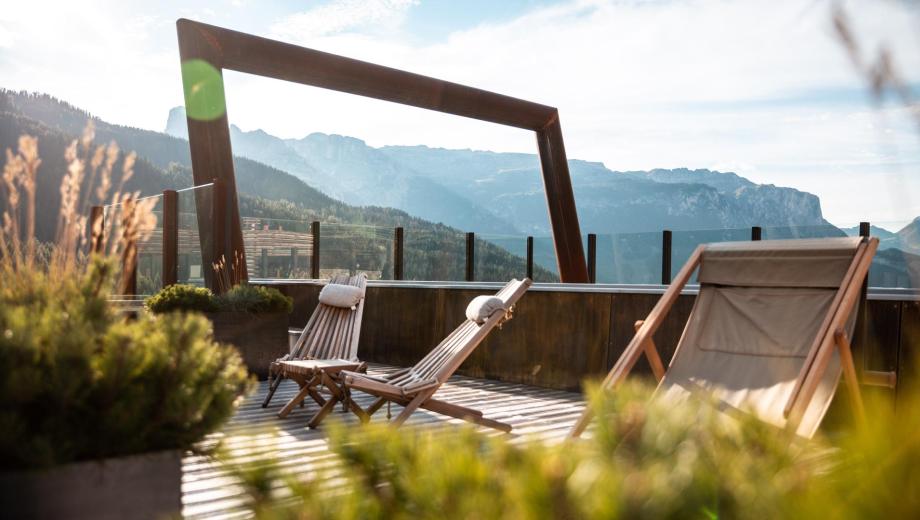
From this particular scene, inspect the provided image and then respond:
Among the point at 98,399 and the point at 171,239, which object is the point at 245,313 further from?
the point at 98,399

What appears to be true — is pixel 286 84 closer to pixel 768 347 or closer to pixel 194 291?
pixel 194 291

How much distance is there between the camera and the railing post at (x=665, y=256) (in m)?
9.48

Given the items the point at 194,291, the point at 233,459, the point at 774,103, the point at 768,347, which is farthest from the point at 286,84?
the point at 774,103

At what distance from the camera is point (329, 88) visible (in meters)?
7.92

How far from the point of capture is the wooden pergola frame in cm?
687

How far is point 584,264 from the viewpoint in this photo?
982cm

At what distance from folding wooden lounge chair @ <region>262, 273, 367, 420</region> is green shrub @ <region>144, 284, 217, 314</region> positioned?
3.22 ft

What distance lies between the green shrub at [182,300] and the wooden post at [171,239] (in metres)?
1.25

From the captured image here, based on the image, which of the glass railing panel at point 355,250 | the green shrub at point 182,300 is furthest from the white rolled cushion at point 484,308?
the glass railing panel at point 355,250

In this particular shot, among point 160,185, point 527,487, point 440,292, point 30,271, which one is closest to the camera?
point 527,487

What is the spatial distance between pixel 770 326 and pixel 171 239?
5.68 m

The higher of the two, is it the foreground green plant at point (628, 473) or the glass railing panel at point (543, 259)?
the glass railing panel at point (543, 259)

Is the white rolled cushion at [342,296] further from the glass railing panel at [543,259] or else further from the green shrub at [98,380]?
the glass railing panel at [543,259]

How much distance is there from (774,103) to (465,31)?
2013 centimetres
